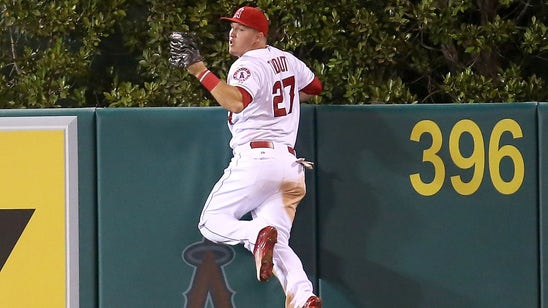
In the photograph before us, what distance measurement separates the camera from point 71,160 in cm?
521

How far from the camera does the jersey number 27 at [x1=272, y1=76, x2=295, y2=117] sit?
201 inches

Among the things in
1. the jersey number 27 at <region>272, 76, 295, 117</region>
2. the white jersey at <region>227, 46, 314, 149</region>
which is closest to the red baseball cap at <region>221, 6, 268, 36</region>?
the white jersey at <region>227, 46, 314, 149</region>

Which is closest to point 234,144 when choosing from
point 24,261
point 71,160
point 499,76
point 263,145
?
point 263,145

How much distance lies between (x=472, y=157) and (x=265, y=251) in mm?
1260

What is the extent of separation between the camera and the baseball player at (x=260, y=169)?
500cm

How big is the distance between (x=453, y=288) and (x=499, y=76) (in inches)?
107

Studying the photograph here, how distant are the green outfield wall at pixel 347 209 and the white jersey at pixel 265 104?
163mm

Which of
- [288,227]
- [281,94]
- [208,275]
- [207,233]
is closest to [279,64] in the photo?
[281,94]

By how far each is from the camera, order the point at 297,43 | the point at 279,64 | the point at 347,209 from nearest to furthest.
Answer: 1. the point at 279,64
2. the point at 347,209
3. the point at 297,43

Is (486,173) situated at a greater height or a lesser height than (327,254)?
greater

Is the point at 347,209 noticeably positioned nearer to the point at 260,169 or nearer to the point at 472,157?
the point at 260,169

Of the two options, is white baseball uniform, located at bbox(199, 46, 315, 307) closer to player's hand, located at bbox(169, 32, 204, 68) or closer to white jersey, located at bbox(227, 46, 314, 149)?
white jersey, located at bbox(227, 46, 314, 149)

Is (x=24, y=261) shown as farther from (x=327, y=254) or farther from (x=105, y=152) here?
(x=327, y=254)

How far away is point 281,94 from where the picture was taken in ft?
16.9
